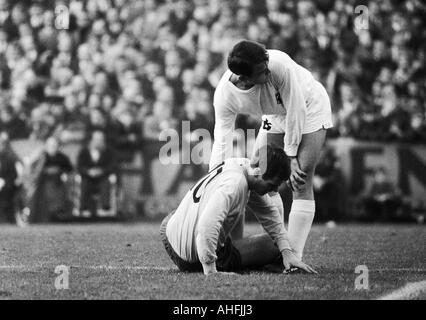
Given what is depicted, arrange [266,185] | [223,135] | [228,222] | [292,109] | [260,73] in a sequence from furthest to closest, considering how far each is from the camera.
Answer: [223,135], [292,109], [228,222], [260,73], [266,185]

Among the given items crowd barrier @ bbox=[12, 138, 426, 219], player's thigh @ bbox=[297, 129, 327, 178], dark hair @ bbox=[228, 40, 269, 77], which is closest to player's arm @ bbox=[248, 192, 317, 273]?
player's thigh @ bbox=[297, 129, 327, 178]

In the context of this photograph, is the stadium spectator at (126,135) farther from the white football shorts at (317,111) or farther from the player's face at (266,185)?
the player's face at (266,185)

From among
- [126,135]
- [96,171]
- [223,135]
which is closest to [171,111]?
[126,135]

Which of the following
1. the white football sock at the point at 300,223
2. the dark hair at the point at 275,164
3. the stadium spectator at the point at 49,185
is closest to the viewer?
the dark hair at the point at 275,164

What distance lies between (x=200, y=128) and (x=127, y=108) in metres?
1.30

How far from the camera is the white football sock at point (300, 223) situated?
7.22 metres

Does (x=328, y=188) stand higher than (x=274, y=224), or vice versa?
(x=274, y=224)

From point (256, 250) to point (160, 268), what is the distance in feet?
2.89

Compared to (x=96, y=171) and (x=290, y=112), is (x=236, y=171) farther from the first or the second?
(x=96, y=171)

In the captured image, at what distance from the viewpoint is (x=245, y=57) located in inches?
249

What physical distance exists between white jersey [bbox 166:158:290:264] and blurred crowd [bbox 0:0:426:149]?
23.4 feet

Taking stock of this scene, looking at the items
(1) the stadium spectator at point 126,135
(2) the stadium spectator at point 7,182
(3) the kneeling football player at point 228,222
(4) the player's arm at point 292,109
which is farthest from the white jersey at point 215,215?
(2) the stadium spectator at point 7,182

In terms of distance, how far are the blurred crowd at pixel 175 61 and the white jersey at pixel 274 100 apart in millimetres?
6534

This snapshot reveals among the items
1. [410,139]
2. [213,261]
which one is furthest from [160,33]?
[213,261]
